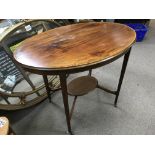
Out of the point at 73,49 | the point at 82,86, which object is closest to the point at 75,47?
the point at 73,49

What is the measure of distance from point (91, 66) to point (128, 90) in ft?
3.29

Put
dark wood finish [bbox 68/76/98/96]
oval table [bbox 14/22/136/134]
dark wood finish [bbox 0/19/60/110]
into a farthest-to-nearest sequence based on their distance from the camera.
Result: dark wood finish [bbox 68/76/98/96], dark wood finish [bbox 0/19/60/110], oval table [bbox 14/22/136/134]

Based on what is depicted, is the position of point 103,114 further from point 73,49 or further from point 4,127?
point 4,127

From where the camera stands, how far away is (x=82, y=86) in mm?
1562

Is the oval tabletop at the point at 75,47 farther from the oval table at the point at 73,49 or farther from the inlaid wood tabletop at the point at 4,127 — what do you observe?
the inlaid wood tabletop at the point at 4,127

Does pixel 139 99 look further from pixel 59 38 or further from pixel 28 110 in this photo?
pixel 28 110

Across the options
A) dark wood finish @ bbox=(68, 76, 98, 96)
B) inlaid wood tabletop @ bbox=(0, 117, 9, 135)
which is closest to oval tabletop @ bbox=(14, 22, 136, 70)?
inlaid wood tabletop @ bbox=(0, 117, 9, 135)

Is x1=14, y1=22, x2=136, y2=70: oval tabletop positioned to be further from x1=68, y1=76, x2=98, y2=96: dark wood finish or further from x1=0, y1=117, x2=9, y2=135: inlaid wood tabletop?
x1=68, y1=76, x2=98, y2=96: dark wood finish

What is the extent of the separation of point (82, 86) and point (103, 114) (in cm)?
34

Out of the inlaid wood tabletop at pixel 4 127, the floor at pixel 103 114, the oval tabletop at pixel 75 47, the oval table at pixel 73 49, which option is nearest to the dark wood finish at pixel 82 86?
the floor at pixel 103 114

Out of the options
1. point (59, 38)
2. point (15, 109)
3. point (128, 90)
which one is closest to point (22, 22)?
point (59, 38)

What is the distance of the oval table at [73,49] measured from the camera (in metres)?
0.91

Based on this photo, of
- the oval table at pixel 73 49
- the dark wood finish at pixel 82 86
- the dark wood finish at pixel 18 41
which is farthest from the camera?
the dark wood finish at pixel 82 86

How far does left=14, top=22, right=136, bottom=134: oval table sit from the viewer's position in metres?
0.91
